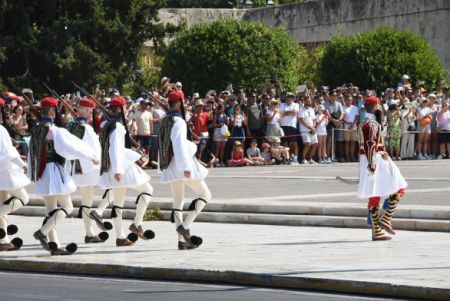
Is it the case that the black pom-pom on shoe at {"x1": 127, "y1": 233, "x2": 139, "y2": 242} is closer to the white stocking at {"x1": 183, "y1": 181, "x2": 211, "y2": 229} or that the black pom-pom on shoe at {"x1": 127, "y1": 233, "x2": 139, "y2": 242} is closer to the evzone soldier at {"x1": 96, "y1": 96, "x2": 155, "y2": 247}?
the evzone soldier at {"x1": 96, "y1": 96, "x2": 155, "y2": 247}

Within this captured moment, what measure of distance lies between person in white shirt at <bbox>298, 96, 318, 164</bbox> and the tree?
1431cm

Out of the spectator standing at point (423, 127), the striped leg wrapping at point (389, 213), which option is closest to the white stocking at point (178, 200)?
the striped leg wrapping at point (389, 213)

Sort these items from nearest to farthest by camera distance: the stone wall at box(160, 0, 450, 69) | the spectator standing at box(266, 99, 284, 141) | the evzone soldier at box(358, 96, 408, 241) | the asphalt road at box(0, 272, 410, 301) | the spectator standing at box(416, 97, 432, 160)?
the asphalt road at box(0, 272, 410, 301) < the evzone soldier at box(358, 96, 408, 241) < the spectator standing at box(266, 99, 284, 141) < the spectator standing at box(416, 97, 432, 160) < the stone wall at box(160, 0, 450, 69)

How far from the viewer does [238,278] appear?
14.0m

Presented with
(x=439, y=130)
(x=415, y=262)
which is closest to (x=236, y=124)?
(x=439, y=130)

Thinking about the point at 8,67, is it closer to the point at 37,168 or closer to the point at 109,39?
the point at 109,39

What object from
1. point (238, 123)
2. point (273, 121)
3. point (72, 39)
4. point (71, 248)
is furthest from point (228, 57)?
point (71, 248)

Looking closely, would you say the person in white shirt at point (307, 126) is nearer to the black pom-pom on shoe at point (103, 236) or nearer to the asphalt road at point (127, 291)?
the black pom-pom on shoe at point (103, 236)

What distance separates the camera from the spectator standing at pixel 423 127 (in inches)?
1319

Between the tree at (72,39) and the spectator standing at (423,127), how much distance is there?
14.9 metres

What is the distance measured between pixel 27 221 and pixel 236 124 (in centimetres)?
1091

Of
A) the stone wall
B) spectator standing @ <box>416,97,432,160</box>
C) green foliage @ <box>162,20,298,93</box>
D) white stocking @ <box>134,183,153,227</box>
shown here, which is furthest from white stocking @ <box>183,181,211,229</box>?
the stone wall

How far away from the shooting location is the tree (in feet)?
150

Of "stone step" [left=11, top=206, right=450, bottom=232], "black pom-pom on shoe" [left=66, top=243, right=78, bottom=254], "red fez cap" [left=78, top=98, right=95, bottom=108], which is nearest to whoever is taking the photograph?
"black pom-pom on shoe" [left=66, top=243, right=78, bottom=254]
